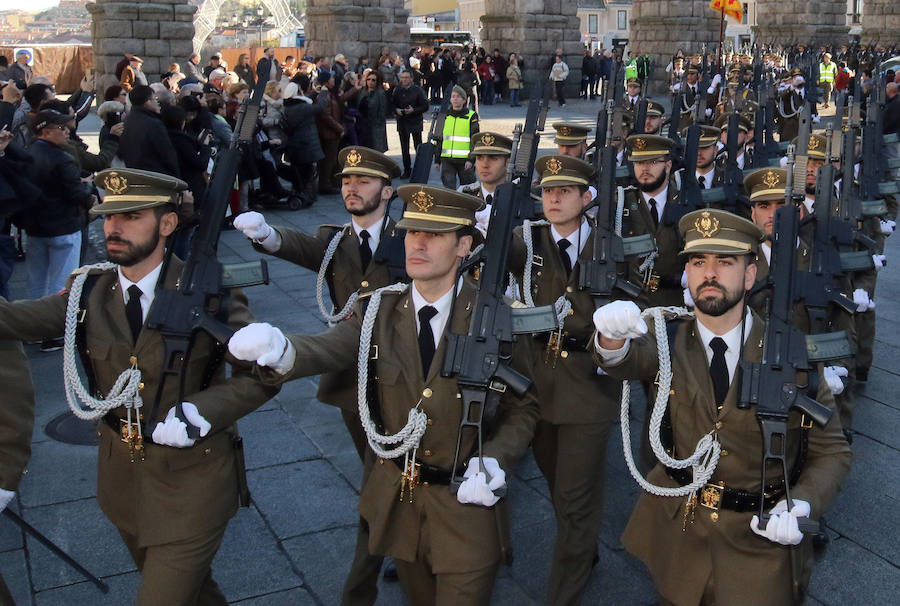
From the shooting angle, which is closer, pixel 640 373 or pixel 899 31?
pixel 640 373

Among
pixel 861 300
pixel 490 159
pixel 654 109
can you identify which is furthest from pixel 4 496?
pixel 654 109

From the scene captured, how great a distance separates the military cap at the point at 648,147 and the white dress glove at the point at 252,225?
9.29ft

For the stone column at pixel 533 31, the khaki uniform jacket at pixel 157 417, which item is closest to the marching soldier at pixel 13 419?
the khaki uniform jacket at pixel 157 417

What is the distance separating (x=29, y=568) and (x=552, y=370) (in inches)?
101

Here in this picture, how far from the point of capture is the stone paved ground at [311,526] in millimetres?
4656

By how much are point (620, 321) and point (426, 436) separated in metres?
0.90

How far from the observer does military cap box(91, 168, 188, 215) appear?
151 inches

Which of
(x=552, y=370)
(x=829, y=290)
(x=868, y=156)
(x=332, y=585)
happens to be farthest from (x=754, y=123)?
(x=332, y=585)

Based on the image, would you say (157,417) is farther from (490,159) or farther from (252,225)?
(490,159)

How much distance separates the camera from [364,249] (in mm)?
5379

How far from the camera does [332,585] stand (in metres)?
4.66

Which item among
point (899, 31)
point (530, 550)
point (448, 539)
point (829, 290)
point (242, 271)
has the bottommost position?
point (530, 550)

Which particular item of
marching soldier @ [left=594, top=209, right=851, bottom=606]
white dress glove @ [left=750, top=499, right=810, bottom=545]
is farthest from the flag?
white dress glove @ [left=750, top=499, right=810, bottom=545]

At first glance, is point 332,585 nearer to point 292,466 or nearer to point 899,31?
point 292,466
